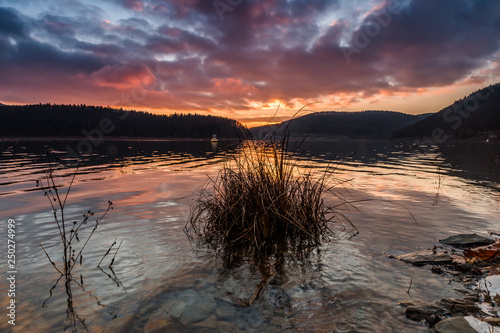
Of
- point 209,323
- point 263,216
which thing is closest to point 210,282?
point 209,323

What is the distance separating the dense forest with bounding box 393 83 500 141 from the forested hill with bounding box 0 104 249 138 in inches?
4173

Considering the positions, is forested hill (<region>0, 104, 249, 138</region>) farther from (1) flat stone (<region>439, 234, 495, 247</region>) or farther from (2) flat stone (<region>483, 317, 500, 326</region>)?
(2) flat stone (<region>483, 317, 500, 326</region>)

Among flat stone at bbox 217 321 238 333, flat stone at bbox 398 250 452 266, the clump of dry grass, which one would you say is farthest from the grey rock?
flat stone at bbox 217 321 238 333

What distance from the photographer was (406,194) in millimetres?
12336

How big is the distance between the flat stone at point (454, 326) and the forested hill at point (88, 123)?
363 ft

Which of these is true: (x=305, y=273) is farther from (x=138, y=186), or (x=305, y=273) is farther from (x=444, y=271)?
(x=138, y=186)

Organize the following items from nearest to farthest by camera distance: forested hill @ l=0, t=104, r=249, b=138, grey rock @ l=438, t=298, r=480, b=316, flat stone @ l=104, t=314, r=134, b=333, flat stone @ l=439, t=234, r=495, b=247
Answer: flat stone @ l=104, t=314, r=134, b=333 → grey rock @ l=438, t=298, r=480, b=316 → flat stone @ l=439, t=234, r=495, b=247 → forested hill @ l=0, t=104, r=249, b=138

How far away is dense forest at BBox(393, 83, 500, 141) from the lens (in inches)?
4902

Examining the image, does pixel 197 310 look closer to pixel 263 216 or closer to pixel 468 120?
pixel 263 216

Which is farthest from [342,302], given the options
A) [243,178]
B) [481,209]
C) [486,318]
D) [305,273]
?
[481,209]

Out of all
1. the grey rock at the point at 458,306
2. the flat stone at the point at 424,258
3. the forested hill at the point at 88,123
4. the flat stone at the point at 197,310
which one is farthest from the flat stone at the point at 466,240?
the forested hill at the point at 88,123

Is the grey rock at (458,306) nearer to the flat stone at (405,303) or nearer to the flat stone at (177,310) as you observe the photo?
the flat stone at (405,303)

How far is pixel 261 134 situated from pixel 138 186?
986 cm

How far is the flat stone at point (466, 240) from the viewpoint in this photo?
6.05 m
